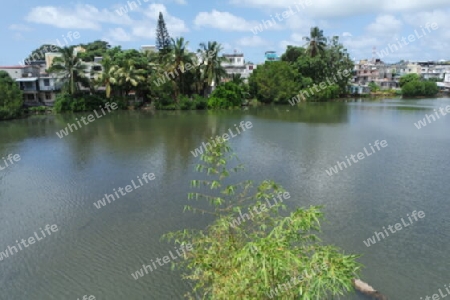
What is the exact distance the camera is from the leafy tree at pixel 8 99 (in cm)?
2742

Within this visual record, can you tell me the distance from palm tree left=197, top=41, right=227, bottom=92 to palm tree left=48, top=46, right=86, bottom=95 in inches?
449

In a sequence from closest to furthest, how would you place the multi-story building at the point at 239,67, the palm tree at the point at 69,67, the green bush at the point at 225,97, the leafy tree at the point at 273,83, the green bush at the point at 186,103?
the palm tree at the point at 69,67 → the green bush at the point at 186,103 → the green bush at the point at 225,97 → the leafy tree at the point at 273,83 → the multi-story building at the point at 239,67

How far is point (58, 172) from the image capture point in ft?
44.0

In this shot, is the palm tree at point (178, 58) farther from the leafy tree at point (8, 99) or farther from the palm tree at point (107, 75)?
the leafy tree at point (8, 99)

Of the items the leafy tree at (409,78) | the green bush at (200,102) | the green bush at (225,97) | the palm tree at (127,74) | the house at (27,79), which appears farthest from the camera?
the leafy tree at (409,78)

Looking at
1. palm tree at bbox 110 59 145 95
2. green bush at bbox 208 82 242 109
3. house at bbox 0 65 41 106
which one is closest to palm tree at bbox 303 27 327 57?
green bush at bbox 208 82 242 109

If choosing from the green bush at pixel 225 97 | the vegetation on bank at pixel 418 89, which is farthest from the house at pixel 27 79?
the vegetation on bank at pixel 418 89

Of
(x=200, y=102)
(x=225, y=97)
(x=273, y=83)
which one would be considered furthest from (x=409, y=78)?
(x=200, y=102)

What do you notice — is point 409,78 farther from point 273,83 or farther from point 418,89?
point 273,83

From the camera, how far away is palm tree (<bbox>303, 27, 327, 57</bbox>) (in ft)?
152

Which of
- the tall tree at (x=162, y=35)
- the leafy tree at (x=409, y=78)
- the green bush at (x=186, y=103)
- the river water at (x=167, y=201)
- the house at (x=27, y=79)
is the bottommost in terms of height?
the river water at (x=167, y=201)

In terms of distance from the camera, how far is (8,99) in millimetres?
27969

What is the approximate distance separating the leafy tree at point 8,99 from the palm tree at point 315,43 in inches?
1402

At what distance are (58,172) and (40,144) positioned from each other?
664 centimetres
